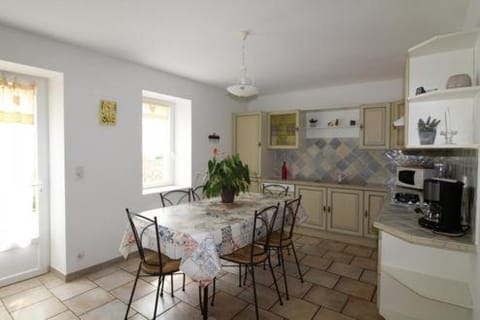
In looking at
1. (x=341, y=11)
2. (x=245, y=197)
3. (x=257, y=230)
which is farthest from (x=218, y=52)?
(x=257, y=230)

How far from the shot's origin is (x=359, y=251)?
3.44 metres

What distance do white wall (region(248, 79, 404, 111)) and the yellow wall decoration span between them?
2.77 meters

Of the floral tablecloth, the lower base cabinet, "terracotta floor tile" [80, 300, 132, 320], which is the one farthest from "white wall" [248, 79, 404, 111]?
"terracotta floor tile" [80, 300, 132, 320]

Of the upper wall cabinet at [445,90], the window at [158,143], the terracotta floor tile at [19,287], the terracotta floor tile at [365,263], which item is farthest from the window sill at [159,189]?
the upper wall cabinet at [445,90]

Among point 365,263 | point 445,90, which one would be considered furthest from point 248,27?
point 365,263

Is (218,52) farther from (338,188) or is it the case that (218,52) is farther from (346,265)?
(346,265)

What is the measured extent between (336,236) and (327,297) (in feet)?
5.26

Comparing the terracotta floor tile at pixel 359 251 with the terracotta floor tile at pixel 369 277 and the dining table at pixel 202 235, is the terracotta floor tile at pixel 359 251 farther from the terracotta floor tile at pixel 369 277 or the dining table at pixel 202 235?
the dining table at pixel 202 235

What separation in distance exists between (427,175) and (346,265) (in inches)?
53.2

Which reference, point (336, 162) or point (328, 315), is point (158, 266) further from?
point (336, 162)

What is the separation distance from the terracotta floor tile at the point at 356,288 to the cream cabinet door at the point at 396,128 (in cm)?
188

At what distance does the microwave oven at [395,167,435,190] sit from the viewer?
9.64 feet

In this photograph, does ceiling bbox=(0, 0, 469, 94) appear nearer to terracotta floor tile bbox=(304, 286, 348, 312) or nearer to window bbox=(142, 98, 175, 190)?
window bbox=(142, 98, 175, 190)

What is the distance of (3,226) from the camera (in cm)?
242
